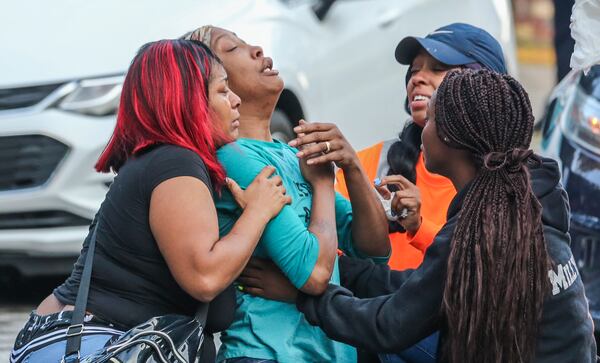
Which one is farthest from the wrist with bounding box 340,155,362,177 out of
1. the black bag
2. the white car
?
the white car

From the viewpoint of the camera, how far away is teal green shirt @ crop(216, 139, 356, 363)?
3.19 meters

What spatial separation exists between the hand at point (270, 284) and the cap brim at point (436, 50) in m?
1.24

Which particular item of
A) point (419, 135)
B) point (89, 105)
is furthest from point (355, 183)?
point (89, 105)

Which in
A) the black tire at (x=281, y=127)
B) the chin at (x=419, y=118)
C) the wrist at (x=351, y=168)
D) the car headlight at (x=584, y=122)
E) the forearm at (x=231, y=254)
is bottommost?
the black tire at (x=281, y=127)

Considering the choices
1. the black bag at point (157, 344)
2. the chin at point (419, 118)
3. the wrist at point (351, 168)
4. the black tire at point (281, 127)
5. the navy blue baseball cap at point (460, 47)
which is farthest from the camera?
the black tire at point (281, 127)

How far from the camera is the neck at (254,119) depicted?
3562 mm

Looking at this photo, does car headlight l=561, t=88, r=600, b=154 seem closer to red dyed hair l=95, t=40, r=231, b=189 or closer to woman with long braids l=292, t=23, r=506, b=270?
woman with long braids l=292, t=23, r=506, b=270

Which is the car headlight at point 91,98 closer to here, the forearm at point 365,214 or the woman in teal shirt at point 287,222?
the woman in teal shirt at point 287,222

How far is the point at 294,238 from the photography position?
3.18 meters

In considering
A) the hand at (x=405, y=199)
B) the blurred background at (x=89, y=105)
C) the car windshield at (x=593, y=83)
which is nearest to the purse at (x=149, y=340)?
the hand at (x=405, y=199)

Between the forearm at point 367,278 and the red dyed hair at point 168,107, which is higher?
the red dyed hair at point 168,107

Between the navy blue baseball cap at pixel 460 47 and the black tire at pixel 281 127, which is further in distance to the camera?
the black tire at pixel 281 127

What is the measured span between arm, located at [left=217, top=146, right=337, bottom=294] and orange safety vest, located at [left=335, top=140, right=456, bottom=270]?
1.97 ft

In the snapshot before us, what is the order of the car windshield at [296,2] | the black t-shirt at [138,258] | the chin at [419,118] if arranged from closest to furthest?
1. the black t-shirt at [138,258]
2. the chin at [419,118]
3. the car windshield at [296,2]
